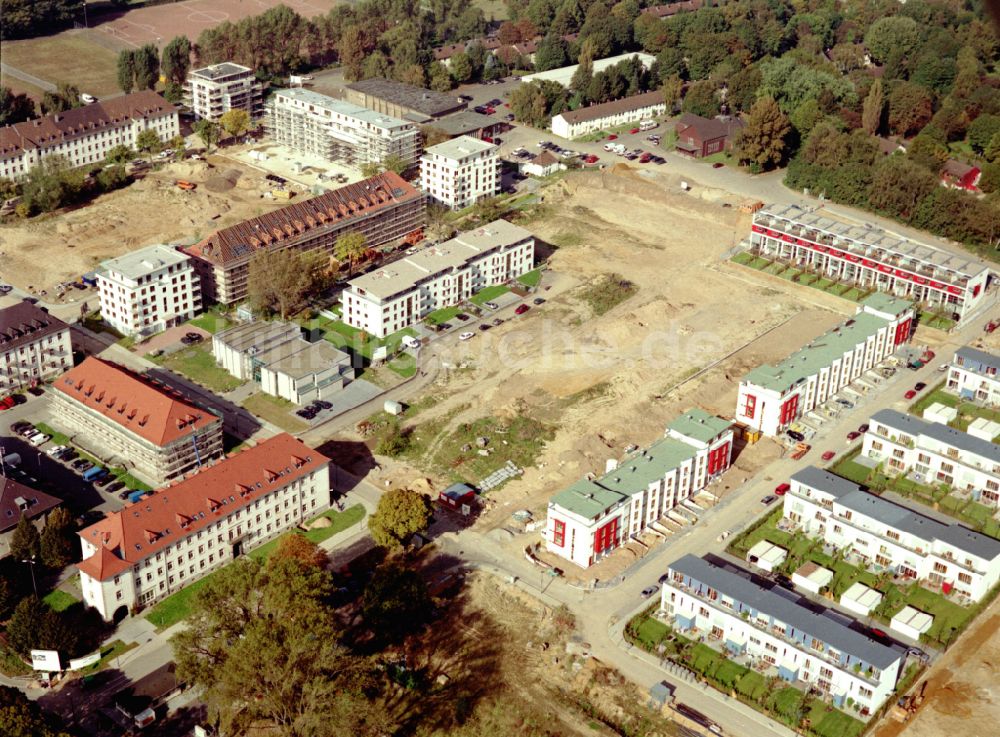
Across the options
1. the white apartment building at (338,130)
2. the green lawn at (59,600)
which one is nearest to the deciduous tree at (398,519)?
the green lawn at (59,600)

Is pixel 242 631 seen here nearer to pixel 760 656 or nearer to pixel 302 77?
pixel 760 656

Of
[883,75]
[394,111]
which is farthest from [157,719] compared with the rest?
[883,75]

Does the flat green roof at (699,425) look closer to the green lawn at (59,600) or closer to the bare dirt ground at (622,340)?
the bare dirt ground at (622,340)

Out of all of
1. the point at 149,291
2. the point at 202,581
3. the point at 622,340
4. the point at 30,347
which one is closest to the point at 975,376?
the point at 622,340

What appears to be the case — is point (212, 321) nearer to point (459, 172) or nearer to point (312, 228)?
point (312, 228)

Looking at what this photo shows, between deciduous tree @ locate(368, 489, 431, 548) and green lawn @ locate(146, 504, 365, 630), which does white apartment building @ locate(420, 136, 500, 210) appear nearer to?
green lawn @ locate(146, 504, 365, 630)
